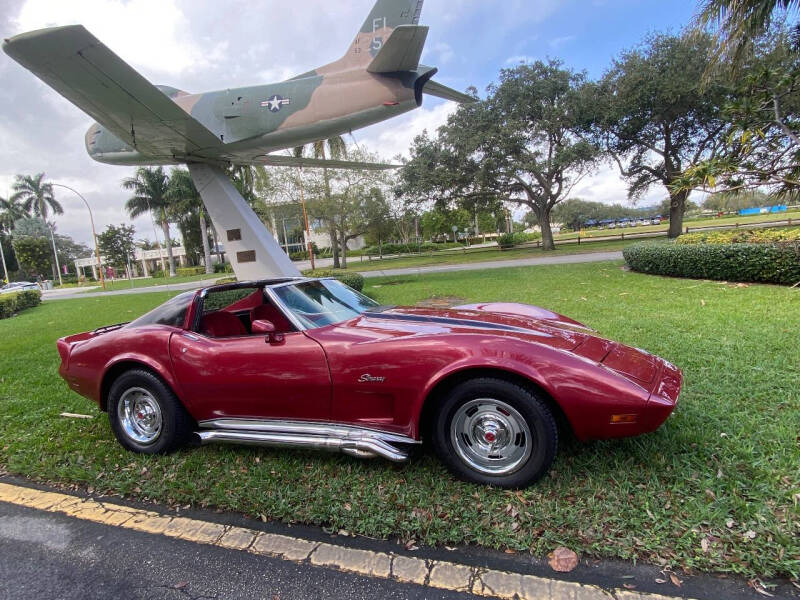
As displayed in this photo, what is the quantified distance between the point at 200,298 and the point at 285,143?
7.52 meters

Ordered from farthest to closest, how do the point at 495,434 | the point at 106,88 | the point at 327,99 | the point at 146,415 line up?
1. the point at 327,99
2. the point at 106,88
3. the point at 146,415
4. the point at 495,434

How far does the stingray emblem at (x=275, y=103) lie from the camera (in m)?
9.08

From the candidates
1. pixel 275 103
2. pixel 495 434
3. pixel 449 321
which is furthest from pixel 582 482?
pixel 275 103

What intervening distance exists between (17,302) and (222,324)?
1960 centimetres

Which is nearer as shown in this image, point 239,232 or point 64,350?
point 64,350

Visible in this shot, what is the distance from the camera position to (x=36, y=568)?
6.97ft

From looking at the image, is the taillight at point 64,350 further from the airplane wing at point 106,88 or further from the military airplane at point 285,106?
the military airplane at point 285,106

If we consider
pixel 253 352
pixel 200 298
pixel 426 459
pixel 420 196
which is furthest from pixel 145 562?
pixel 420 196

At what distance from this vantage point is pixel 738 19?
23.1 feet

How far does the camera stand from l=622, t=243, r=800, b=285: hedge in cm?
823

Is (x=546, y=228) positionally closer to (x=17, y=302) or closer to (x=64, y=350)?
(x=64, y=350)

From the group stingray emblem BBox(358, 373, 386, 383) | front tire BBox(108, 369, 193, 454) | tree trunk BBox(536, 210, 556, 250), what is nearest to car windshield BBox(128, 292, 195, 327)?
front tire BBox(108, 369, 193, 454)

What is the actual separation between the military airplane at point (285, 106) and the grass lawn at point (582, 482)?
19.5ft

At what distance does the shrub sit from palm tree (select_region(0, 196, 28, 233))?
75.9m
